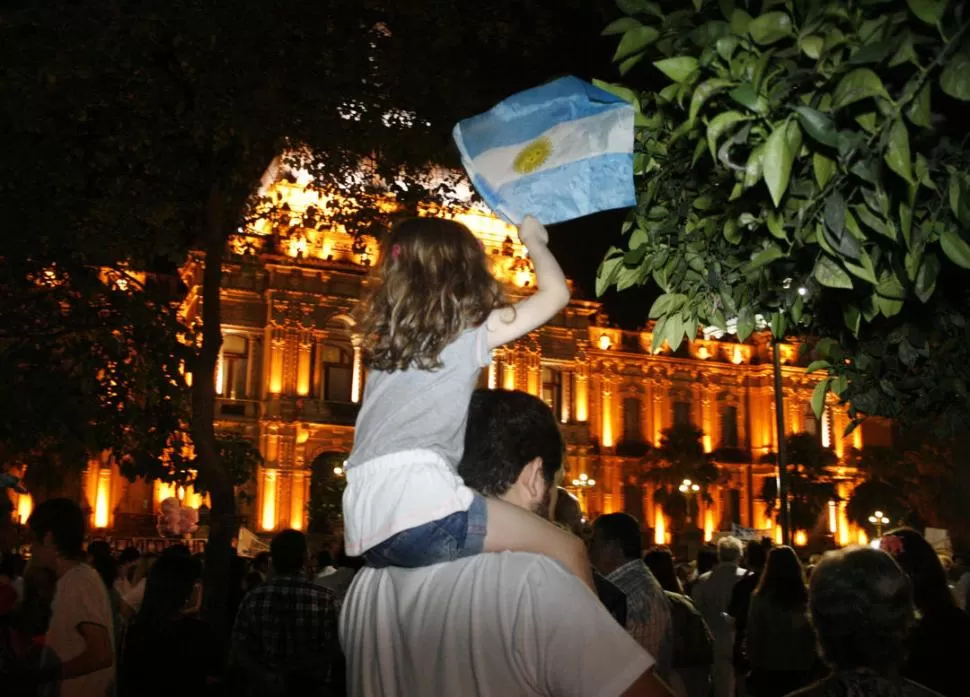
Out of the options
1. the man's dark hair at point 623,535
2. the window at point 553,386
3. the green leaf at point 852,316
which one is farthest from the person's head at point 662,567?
the window at point 553,386

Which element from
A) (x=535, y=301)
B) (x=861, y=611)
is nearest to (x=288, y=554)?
(x=861, y=611)

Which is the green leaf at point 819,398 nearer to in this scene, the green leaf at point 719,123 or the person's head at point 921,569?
the person's head at point 921,569

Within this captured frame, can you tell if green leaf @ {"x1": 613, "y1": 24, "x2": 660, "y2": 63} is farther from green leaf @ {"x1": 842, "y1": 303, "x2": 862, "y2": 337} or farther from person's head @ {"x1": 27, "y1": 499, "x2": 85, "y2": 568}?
person's head @ {"x1": 27, "y1": 499, "x2": 85, "y2": 568}

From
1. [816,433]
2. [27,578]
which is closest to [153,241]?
[27,578]

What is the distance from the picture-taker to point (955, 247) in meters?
2.13

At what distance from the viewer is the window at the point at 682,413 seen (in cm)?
5178

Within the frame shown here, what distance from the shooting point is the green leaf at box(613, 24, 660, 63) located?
7.64 feet

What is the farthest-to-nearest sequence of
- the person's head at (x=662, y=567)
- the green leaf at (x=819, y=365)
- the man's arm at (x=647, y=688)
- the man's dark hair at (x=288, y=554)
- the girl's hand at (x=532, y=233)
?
the person's head at (x=662, y=567)
the man's dark hair at (x=288, y=554)
the green leaf at (x=819, y=365)
the girl's hand at (x=532, y=233)
the man's arm at (x=647, y=688)

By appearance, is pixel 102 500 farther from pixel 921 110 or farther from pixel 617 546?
pixel 921 110

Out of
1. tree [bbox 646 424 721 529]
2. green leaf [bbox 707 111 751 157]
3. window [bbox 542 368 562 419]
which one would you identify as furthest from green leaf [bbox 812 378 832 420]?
tree [bbox 646 424 721 529]

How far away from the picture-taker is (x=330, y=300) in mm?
41938

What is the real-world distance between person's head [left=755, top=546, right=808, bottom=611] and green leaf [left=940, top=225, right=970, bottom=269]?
5.36 m

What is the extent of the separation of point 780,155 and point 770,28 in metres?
0.35

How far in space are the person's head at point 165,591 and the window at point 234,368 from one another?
35742 mm
